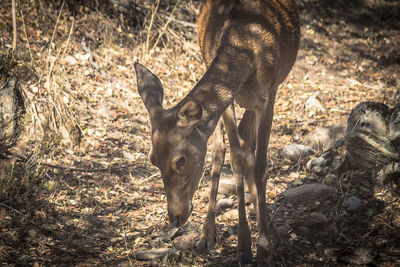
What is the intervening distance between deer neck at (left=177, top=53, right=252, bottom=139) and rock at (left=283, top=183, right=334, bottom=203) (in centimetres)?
179

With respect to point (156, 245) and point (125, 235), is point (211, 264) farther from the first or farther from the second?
point (125, 235)

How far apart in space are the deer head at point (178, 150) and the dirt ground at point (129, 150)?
0.72 m

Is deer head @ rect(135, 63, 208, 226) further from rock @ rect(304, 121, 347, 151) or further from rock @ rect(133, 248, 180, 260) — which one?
rock @ rect(304, 121, 347, 151)

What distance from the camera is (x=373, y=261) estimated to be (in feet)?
11.7

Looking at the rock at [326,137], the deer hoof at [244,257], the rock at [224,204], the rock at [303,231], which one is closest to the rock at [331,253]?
the rock at [303,231]

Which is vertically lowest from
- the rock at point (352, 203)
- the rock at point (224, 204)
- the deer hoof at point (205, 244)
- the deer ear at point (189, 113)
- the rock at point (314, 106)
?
the deer hoof at point (205, 244)

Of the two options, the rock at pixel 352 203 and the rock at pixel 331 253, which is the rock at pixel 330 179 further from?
the rock at pixel 331 253

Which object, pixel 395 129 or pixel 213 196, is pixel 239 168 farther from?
pixel 395 129

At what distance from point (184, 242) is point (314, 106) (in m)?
4.24

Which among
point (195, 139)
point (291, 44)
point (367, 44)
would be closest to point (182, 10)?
point (367, 44)

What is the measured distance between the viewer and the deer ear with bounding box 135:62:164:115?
11.8 feet

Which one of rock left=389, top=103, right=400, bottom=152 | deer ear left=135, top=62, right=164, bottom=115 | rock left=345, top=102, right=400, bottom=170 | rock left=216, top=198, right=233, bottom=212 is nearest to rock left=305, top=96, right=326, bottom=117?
rock left=345, top=102, right=400, bottom=170

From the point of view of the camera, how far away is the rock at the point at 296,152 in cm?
576

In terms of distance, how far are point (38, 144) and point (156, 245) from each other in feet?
7.79
